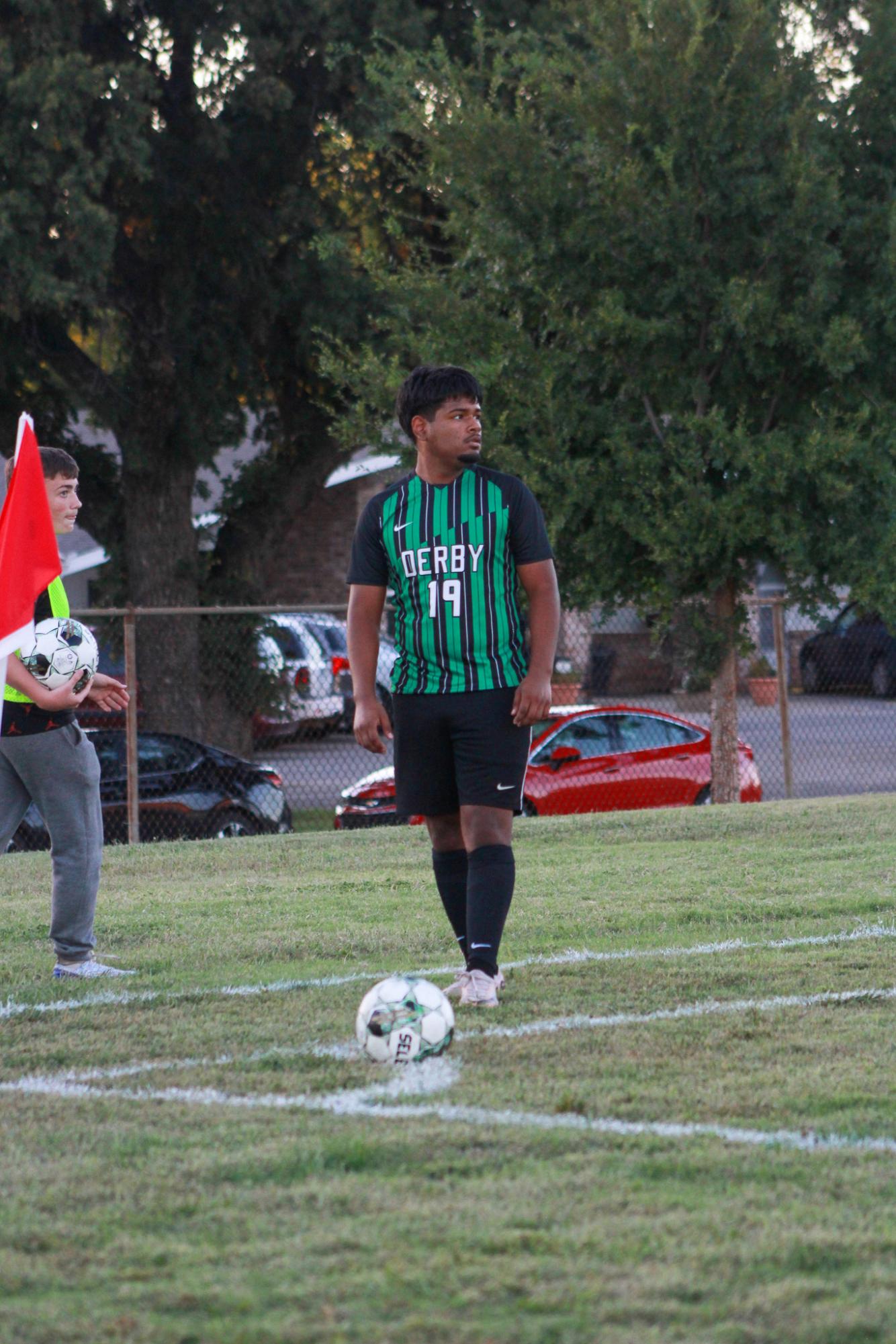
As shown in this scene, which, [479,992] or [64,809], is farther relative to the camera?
[64,809]

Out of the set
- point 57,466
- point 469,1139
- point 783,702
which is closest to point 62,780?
point 57,466

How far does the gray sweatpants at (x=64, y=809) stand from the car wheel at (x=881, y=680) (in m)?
16.6

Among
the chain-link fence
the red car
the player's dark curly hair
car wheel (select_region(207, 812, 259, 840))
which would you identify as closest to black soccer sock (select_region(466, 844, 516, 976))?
the player's dark curly hair

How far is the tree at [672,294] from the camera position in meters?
14.5

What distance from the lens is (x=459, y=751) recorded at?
229 inches

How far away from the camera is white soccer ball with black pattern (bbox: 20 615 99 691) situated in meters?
6.37

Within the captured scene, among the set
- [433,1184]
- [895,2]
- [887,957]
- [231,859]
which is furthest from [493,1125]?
[895,2]

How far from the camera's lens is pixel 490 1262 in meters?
3.16

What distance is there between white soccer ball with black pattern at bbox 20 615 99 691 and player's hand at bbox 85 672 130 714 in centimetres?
18

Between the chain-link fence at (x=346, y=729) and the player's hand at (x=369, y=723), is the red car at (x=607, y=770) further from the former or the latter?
the player's hand at (x=369, y=723)

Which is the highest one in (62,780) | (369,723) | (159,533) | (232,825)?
(159,533)

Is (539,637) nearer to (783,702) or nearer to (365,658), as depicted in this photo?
(365,658)

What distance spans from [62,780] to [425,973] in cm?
151

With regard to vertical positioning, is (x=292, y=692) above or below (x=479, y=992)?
above
